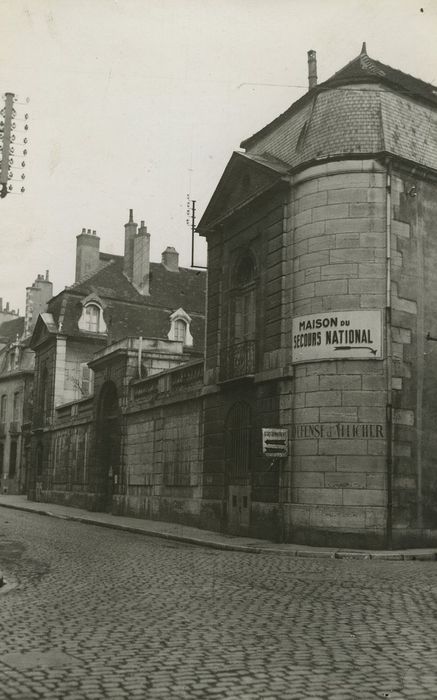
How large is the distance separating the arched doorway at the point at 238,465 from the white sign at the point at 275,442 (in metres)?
1.95

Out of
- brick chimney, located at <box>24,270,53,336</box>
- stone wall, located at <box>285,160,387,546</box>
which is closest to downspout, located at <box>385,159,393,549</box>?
stone wall, located at <box>285,160,387,546</box>

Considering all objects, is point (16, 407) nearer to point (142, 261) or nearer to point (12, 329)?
point (12, 329)

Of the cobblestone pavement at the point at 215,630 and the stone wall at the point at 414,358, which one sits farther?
the stone wall at the point at 414,358

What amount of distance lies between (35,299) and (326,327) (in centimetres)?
3876

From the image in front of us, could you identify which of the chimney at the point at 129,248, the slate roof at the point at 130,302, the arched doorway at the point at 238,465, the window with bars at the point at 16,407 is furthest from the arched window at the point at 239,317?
the window with bars at the point at 16,407

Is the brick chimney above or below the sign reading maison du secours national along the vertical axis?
above

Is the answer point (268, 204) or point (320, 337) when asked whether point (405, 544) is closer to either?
point (320, 337)

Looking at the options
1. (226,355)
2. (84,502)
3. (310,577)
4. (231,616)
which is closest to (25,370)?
(84,502)

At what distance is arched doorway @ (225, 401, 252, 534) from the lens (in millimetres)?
19578

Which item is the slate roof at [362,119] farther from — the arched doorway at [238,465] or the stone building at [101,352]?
the stone building at [101,352]

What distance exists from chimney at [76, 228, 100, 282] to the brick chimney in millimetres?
8148

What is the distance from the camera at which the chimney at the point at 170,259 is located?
47.3m

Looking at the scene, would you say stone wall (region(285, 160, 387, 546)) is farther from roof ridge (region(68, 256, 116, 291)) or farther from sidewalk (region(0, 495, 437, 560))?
roof ridge (region(68, 256, 116, 291))

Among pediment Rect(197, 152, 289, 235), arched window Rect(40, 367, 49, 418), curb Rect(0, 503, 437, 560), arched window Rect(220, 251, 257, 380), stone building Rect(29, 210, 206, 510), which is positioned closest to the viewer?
curb Rect(0, 503, 437, 560)
